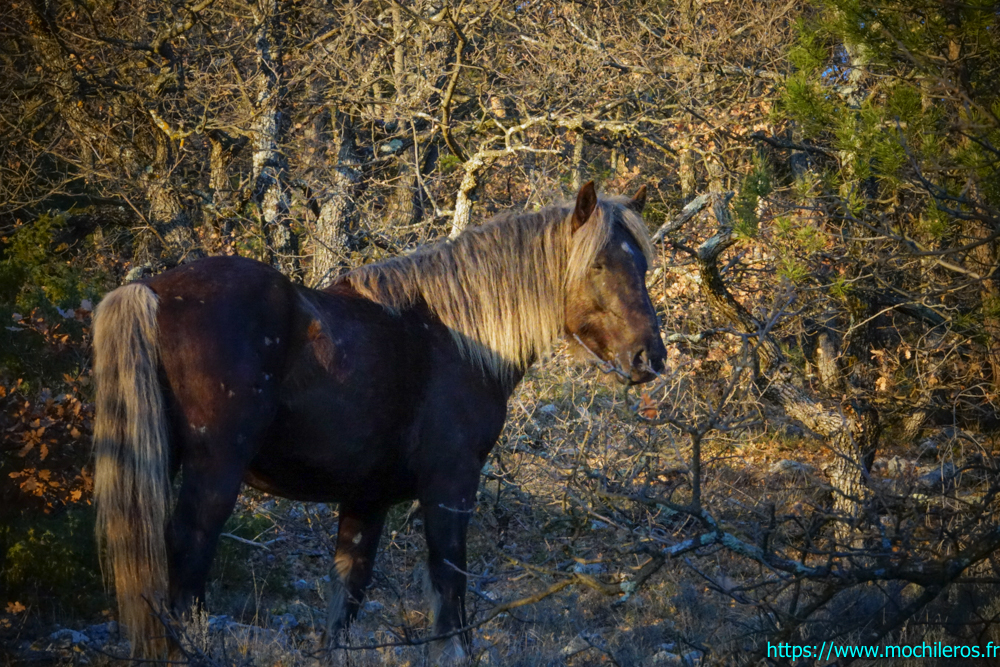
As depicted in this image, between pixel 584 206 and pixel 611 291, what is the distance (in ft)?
1.57

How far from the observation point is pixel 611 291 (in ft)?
14.0

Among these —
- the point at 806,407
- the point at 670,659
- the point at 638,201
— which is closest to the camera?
the point at 670,659

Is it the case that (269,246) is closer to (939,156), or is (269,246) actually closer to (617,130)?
(617,130)

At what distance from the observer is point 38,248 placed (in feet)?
23.5

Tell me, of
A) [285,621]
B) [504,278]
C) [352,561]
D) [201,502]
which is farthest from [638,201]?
[285,621]

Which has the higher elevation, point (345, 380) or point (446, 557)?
point (345, 380)

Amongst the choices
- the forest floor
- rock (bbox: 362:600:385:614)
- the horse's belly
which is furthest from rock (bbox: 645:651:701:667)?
rock (bbox: 362:600:385:614)

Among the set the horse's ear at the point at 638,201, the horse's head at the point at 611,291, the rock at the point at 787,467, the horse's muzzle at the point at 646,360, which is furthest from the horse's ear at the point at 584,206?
the rock at the point at 787,467

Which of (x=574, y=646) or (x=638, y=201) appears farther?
(x=638, y=201)

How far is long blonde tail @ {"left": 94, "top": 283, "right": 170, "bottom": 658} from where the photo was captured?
3266 mm

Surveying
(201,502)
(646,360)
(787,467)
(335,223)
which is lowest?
(201,502)

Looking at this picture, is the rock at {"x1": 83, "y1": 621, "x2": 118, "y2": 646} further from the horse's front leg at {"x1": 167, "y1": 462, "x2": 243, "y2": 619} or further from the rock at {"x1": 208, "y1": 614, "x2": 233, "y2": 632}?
the horse's front leg at {"x1": 167, "y1": 462, "x2": 243, "y2": 619}

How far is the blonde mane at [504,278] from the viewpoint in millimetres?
4133

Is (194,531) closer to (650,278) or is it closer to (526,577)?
(526,577)
